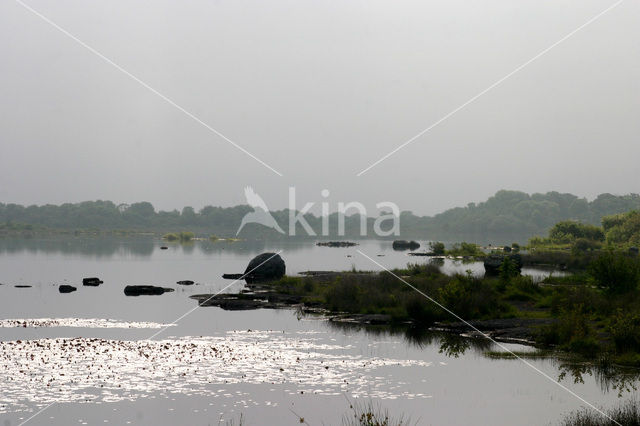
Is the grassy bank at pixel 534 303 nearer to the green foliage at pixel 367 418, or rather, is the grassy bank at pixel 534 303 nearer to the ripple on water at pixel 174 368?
the ripple on water at pixel 174 368

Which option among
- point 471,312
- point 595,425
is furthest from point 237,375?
point 471,312

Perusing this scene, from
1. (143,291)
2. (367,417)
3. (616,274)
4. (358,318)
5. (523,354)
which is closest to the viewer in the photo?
(367,417)

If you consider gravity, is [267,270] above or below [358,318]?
above

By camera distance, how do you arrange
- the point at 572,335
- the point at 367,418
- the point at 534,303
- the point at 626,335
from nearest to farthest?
the point at 367,418
the point at 626,335
the point at 572,335
the point at 534,303

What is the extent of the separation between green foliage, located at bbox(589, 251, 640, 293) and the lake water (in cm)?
1289

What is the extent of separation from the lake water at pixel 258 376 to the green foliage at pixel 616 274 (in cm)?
1289

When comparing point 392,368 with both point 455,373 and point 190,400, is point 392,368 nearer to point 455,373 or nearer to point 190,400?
point 455,373

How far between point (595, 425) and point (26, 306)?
119 ft

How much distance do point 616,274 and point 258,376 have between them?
77.5 ft

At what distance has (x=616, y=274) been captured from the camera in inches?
1412

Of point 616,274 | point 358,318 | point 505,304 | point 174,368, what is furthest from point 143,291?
point 616,274

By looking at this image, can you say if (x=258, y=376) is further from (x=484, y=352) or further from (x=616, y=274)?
(x=616, y=274)

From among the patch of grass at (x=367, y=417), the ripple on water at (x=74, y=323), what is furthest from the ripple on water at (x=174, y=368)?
the ripple on water at (x=74, y=323)

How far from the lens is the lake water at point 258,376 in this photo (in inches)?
655
